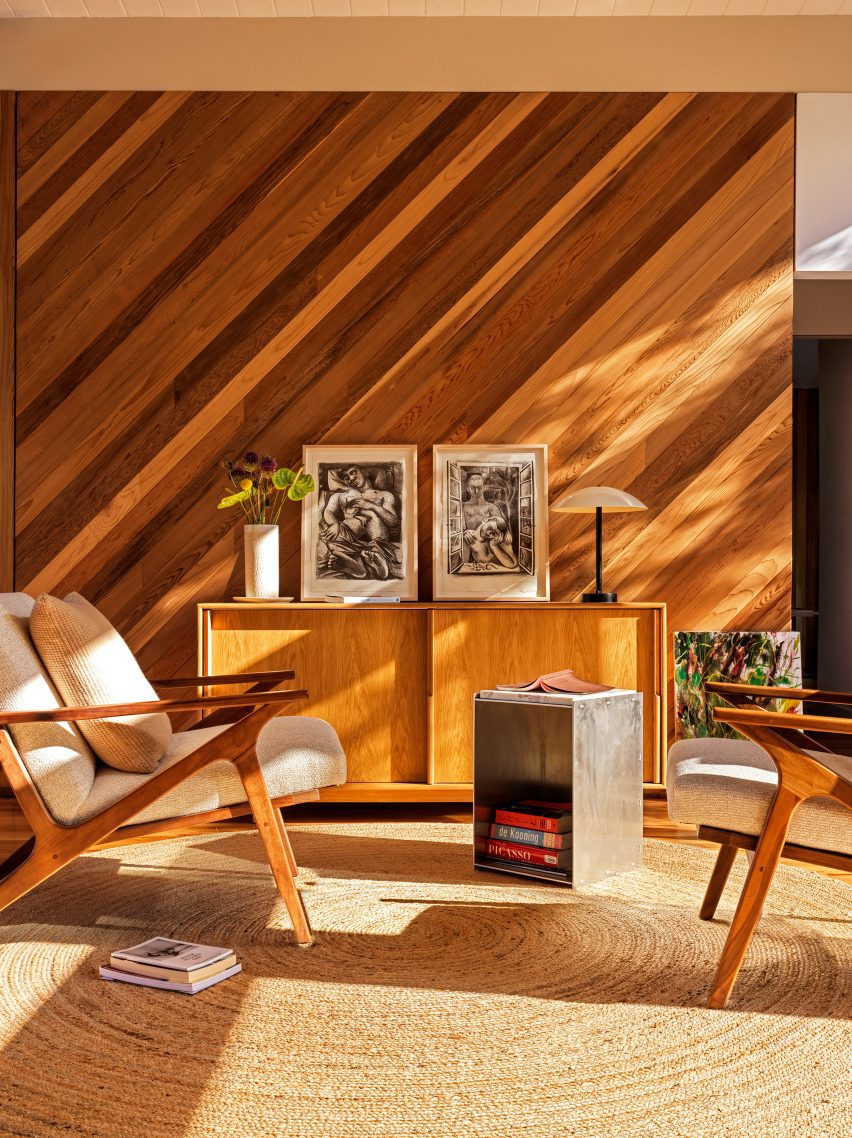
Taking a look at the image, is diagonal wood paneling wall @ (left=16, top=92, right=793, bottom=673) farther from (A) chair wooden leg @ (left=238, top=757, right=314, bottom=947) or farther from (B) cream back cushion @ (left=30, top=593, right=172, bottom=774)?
(A) chair wooden leg @ (left=238, top=757, right=314, bottom=947)

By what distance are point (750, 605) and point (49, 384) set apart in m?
3.30

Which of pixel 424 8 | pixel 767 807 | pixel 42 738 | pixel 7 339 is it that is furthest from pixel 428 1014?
pixel 424 8

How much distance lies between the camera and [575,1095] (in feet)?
5.65

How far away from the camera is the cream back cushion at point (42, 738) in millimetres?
2221

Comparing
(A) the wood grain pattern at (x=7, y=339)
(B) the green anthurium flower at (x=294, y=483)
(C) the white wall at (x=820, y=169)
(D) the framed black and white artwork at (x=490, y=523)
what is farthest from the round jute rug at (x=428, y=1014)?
(C) the white wall at (x=820, y=169)

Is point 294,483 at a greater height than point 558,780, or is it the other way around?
point 294,483

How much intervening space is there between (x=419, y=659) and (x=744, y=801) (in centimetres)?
192

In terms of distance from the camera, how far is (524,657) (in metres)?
3.89

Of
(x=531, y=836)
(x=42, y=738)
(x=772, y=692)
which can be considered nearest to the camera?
(x=42, y=738)

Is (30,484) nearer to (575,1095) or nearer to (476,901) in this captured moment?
(476,901)

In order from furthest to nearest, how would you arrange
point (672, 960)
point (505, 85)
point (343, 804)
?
point (505, 85), point (343, 804), point (672, 960)

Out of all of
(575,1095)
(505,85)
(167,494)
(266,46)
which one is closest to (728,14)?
(505,85)

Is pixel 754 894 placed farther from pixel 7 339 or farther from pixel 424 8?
pixel 424 8

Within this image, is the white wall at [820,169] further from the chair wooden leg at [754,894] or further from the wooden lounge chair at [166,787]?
the wooden lounge chair at [166,787]
